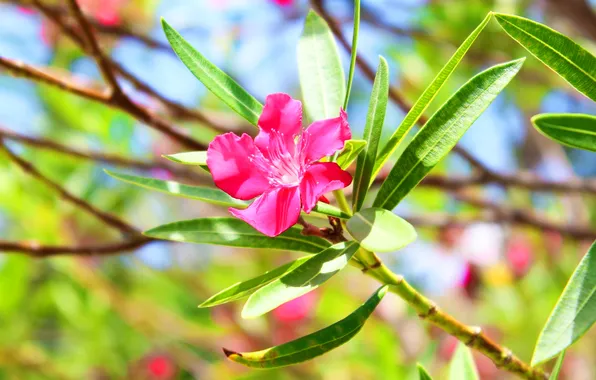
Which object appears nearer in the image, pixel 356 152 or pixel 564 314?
pixel 564 314

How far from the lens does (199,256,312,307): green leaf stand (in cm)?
56

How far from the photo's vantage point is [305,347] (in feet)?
1.76

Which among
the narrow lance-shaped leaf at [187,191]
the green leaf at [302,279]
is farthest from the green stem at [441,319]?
the narrow lance-shaped leaf at [187,191]

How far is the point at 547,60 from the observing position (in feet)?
1.74

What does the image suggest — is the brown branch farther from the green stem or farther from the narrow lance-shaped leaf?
the green stem

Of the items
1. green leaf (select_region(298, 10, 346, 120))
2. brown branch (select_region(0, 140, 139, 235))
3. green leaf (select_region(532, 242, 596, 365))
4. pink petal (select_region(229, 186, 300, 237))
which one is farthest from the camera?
brown branch (select_region(0, 140, 139, 235))

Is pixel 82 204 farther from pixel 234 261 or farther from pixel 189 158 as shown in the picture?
pixel 234 261

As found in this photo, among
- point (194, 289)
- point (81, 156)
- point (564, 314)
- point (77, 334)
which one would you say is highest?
point (564, 314)

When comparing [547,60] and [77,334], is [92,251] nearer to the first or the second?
[547,60]

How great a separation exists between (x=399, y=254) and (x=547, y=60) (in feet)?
6.91

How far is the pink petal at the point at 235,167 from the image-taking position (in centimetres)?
57

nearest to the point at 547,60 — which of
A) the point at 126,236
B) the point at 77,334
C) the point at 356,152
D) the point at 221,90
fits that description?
the point at 356,152

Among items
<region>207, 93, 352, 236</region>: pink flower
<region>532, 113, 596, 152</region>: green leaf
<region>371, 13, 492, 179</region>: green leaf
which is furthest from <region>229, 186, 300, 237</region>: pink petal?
<region>532, 113, 596, 152</region>: green leaf

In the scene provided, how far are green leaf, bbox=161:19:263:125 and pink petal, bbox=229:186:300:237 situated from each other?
98 millimetres
